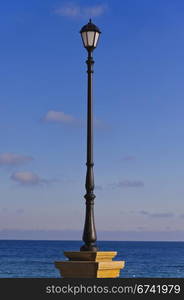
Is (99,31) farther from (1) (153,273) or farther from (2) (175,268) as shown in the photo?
(2) (175,268)

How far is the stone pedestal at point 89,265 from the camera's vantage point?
40.2 ft

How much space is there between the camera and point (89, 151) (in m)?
13.5

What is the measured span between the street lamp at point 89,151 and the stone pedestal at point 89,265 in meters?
0.45

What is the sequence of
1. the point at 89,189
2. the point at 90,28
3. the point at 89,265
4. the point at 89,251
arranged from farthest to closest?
the point at 90,28, the point at 89,189, the point at 89,251, the point at 89,265

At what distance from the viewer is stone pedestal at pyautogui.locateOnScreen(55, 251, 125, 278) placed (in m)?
12.2

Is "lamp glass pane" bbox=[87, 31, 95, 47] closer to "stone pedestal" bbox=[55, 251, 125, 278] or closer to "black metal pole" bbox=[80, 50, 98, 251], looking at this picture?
"black metal pole" bbox=[80, 50, 98, 251]

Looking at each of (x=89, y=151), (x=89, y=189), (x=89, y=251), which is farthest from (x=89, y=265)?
(x=89, y=151)

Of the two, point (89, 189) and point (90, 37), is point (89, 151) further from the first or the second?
point (90, 37)

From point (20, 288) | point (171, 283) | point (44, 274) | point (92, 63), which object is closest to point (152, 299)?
point (171, 283)

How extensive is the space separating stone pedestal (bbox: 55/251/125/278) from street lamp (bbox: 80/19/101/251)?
17.7 inches

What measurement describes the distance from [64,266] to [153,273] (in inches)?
3001

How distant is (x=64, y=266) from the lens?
12.5m

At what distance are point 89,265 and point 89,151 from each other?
8.10 ft

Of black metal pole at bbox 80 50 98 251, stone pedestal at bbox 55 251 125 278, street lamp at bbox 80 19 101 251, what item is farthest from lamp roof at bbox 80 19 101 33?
stone pedestal at bbox 55 251 125 278
